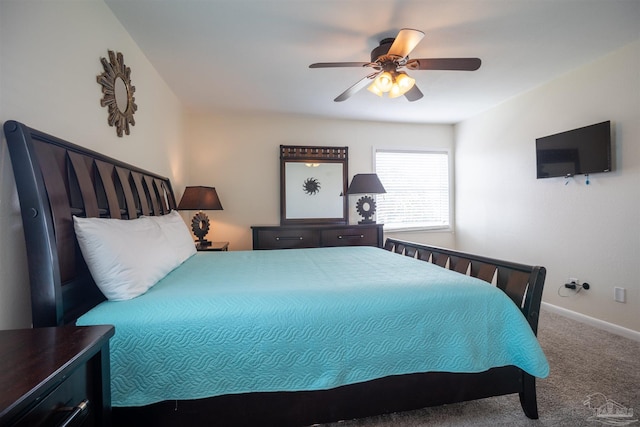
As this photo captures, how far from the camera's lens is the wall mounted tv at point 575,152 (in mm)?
2471

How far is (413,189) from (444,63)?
267 centimetres

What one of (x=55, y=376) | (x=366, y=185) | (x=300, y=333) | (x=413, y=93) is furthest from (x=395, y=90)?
(x=55, y=376)

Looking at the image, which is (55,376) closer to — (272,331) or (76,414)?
(76,414)

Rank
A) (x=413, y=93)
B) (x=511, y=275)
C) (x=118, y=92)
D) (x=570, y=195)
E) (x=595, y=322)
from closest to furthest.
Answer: (x=511, y=275) → (x=118, y=92) → (x=413, y=93) → (x=595, y=322) → (x=570, y=195)

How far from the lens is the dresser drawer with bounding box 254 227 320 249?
11.4 ft

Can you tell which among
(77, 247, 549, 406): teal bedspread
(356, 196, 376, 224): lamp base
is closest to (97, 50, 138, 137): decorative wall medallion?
(77, 247, 549, 406): teal bedspread

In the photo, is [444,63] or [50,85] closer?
[50,85]

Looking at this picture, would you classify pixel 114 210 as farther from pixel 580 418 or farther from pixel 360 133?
pixel 360 133

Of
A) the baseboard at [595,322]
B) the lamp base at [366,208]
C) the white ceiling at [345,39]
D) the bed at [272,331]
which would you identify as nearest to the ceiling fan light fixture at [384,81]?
the white ceiling at [345,39]

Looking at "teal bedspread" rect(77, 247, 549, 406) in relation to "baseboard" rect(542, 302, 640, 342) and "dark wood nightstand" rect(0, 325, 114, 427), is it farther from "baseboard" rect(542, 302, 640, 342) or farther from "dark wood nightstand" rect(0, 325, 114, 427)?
"baseboard" rect(542, 302, 640, 342)

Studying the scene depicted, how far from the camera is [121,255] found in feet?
3.95

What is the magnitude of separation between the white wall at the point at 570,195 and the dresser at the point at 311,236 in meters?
1.70

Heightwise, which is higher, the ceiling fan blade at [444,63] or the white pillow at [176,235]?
the ceiling fan blade at [444,63]

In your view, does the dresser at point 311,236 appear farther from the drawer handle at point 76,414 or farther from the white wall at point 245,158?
the drawer handle at point 76,414
